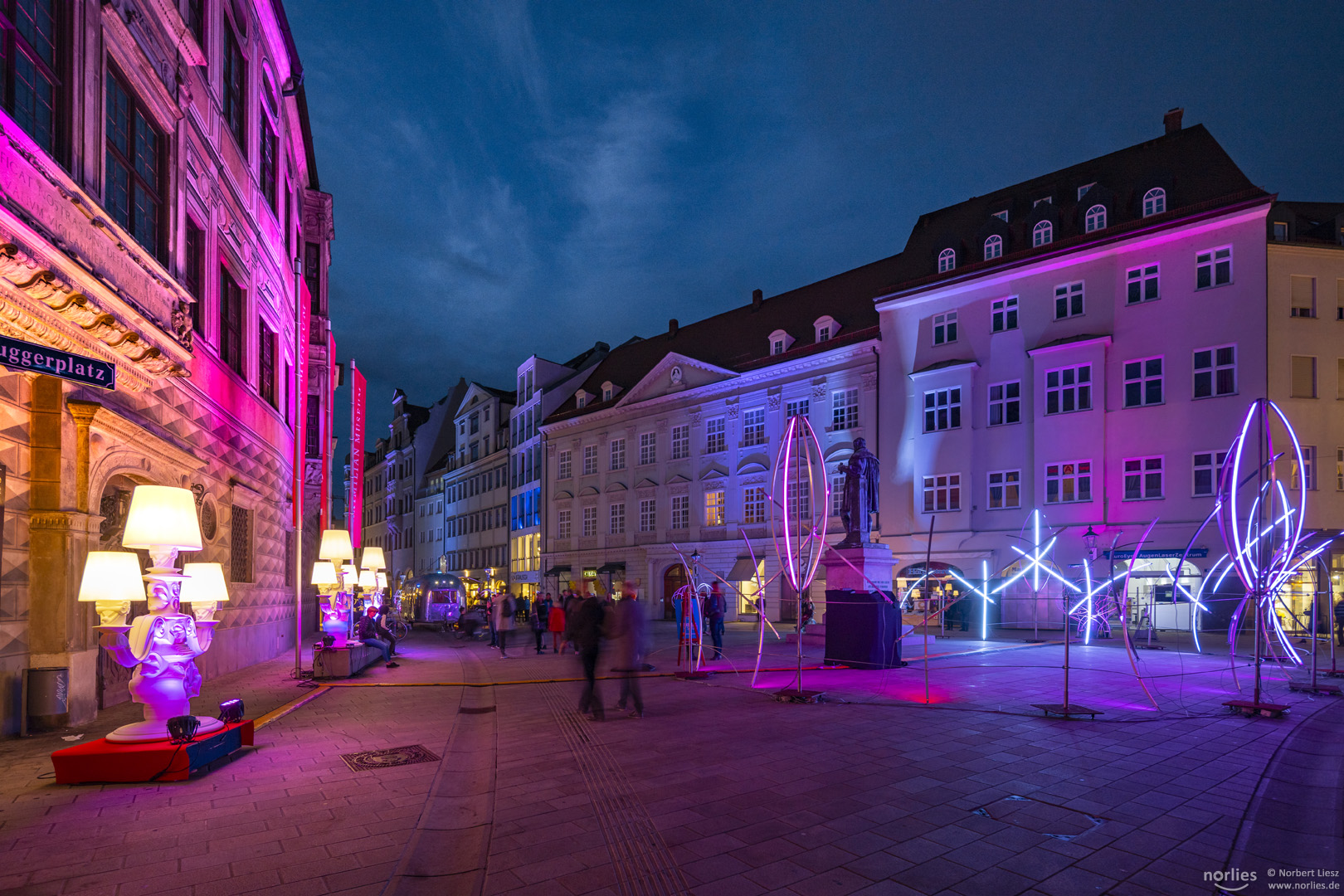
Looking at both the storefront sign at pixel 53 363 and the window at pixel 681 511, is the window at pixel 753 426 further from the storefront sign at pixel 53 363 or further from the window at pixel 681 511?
the storefront sign at pixel 53 363

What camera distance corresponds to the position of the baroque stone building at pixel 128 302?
930 cm

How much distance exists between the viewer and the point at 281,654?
70.2ft

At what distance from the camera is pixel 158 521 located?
7.52 metres

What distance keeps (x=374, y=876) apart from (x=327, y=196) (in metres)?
32.1

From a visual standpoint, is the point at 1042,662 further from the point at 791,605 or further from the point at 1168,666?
the point at 791,605

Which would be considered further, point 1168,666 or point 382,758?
point 1168,666

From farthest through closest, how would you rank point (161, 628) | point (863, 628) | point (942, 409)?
point (942, 409)
point (863, 628)
point (161, 628)

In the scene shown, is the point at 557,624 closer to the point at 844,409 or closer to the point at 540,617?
Answer: the point at 540,617

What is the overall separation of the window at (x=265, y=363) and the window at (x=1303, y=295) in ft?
107

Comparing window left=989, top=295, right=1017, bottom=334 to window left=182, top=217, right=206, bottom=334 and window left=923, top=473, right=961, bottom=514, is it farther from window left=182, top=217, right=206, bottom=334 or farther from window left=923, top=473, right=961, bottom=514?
window left=182, top=217, right=206, bottom=334

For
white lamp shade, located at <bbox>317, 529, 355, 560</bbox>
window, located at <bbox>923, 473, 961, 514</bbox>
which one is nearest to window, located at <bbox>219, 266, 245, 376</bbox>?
white lamp shade, located at <bbox>317, 529, 355, 560</bbox>

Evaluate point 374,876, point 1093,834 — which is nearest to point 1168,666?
point 1093,834

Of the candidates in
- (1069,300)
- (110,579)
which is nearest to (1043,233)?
(1069,300)

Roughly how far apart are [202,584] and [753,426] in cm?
3386
